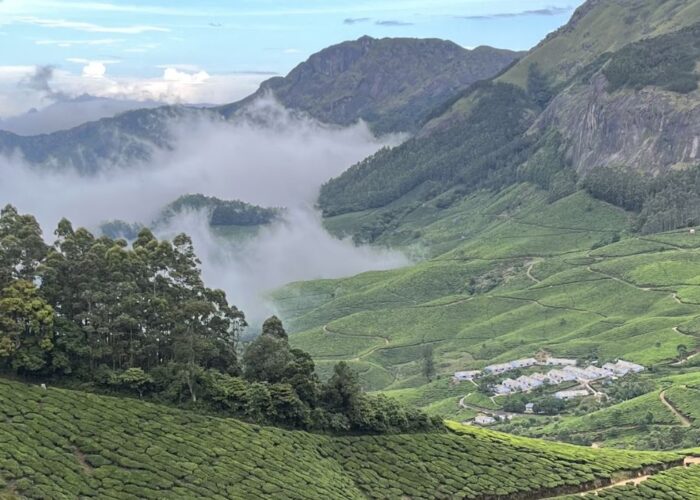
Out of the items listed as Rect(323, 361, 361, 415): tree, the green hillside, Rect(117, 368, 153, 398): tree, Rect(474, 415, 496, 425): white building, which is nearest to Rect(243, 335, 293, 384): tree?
Rect(323, 361, 361, 415): tree

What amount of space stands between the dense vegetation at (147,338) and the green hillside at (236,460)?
2992 mm

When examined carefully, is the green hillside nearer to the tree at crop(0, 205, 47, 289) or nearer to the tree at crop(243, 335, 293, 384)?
the tree at crop(243, 335, 293, 384)

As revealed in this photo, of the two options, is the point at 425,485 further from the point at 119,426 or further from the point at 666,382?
the point at 666,382

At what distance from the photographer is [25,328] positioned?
285ft

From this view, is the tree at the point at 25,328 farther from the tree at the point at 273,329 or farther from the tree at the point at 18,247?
the tree at the point at 273,329

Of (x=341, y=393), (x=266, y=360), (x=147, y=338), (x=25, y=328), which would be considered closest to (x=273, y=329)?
(x=266, y=360)

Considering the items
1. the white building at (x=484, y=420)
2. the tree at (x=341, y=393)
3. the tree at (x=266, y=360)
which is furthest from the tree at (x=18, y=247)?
the white building at (x=484, y=420)

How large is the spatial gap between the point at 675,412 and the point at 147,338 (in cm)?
10736

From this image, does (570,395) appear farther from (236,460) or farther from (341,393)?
(236,460)

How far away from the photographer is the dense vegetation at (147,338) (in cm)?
8744

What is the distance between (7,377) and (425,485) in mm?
41752

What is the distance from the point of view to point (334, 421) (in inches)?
3777

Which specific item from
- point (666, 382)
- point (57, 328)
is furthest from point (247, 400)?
point (666, 382)

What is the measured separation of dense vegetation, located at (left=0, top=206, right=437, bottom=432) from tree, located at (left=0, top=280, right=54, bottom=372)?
3.9 inches
